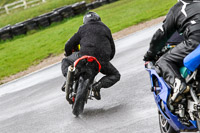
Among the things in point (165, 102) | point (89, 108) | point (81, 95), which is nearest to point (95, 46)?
point (81, 95)

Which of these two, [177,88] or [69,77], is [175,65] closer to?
[177,88]

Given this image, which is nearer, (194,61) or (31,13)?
(194,61)

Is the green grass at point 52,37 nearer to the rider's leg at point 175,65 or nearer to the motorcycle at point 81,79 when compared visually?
the motorcycle at point 81,79

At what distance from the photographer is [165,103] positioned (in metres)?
4.41

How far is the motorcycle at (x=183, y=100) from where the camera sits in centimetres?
372

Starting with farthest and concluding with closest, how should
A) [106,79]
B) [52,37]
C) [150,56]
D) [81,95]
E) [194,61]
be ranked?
[52,37]
[106,79]
[81,95]
[150,56]
[194,61]

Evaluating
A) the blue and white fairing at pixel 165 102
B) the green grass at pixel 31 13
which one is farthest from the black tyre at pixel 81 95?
the green grass at pixel 31 13

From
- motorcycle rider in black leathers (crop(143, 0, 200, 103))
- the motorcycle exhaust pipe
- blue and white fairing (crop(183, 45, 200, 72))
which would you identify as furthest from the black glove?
the motorcycle exhaust pipe

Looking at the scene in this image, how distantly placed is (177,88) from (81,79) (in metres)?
2.97

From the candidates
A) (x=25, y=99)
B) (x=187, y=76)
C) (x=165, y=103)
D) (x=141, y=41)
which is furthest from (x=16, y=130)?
(x=141, y=41)

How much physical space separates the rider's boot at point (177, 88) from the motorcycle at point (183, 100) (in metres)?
0.03

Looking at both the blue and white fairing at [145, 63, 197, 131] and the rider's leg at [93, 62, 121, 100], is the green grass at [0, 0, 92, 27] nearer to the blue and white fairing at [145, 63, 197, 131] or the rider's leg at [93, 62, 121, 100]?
the rider's leg at [93, 62, 121, 100]

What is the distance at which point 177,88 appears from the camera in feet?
13.2

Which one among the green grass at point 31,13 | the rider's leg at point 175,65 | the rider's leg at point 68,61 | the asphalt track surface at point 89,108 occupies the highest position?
the rider's leg at point 175,65
